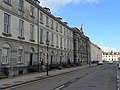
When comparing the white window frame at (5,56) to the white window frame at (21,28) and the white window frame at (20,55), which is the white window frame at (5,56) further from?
the white window frame at (21,28)

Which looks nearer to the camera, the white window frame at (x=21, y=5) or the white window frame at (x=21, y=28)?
the white window frame at (x=21, y=5)

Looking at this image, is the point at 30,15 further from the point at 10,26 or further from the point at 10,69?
the point at 10,69

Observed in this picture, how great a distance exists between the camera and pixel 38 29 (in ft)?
133

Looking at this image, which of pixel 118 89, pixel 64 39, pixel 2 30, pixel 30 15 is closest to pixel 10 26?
pixel 2 30

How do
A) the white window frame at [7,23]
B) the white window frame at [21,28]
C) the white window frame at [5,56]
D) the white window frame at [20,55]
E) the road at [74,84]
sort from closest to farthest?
the road at [74,84] < the white window frame at [5,56] < the white window frame at [7,23] < the white window frame at [20,55] < the white window frame at [21,28]

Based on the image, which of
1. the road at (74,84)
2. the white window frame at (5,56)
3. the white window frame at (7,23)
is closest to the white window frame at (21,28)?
the white window frame at (7,23)

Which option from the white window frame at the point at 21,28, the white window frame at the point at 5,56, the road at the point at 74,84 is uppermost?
the white window frame at the point at 21,28

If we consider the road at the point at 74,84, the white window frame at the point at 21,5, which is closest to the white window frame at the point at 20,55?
the white window frame at the point at 21,5

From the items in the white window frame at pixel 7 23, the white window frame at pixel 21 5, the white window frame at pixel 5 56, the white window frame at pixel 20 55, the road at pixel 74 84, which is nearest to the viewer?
the road at pixel 74 84

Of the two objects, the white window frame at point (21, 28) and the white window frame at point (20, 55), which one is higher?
the white window frame at point (21, 28)

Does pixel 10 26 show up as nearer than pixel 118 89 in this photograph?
No

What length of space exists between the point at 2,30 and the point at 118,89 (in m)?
15.3

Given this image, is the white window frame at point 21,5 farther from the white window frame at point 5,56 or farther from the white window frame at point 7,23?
the white window frame at point 5,56

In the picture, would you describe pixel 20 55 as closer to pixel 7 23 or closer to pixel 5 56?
pixel 5 56
